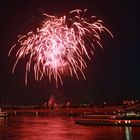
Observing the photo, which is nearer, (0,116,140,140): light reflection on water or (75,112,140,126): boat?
(0,116,140,140): light reflection on water

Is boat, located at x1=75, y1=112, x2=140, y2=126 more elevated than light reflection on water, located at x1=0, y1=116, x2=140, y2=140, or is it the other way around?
boat, located at x1=75, y1=112, x2=140, y2=126

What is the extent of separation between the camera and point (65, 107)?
88562mm

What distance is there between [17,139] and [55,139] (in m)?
2.58

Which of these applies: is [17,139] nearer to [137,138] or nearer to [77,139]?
[77,139]

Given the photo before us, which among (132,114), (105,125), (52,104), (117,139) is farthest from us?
(52,104)

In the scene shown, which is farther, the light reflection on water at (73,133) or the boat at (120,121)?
the boat at (120,121)

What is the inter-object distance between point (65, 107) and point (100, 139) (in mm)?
63937

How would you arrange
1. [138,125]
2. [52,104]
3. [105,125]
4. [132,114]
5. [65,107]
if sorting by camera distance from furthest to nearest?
[52,104], [65,107], [132,114], [105,125], [138,125]

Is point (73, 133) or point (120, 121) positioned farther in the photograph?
point (120, 121)

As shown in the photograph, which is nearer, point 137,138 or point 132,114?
point 137,138

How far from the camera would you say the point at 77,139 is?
24.9m

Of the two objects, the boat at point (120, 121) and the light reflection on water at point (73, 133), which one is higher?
the boat at point (120, 121)

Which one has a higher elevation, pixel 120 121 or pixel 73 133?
pixel 120 121

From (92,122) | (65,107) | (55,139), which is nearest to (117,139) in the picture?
(55,139)
